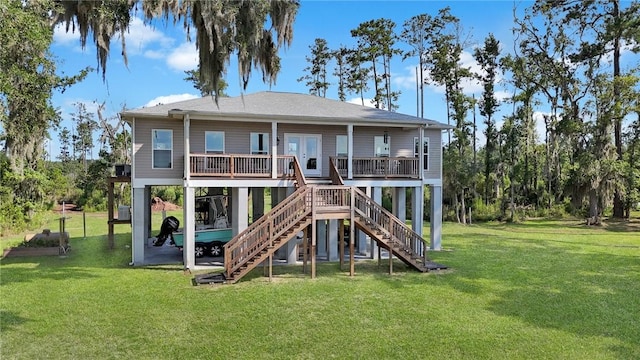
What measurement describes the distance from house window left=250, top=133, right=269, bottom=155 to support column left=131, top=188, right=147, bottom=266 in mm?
4437

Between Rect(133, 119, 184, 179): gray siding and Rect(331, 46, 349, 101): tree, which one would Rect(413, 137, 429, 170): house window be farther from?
Rect(331, 46, 349, 101): tree

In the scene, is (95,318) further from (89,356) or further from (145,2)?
(145,2)

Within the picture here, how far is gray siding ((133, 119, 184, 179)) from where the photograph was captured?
14.5 m

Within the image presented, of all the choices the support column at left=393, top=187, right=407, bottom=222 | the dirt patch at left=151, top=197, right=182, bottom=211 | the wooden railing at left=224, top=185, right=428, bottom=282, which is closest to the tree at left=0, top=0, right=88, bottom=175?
the wooden railing at left=224, top=185, right=428, bottom=282

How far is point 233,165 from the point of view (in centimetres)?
1406

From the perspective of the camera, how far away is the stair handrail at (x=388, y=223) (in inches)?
518

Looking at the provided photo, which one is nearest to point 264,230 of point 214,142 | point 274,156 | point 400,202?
point 274,156

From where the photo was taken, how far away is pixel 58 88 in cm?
1817

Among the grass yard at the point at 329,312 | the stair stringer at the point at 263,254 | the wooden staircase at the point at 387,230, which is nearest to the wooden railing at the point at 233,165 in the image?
the stair stringer at the point at 263,254

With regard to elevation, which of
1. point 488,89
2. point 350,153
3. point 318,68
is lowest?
point 350,153

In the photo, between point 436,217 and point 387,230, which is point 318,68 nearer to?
point 436,217

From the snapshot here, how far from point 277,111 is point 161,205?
25416 mm

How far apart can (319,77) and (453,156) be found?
16508mm

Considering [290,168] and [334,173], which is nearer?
[290,168]
